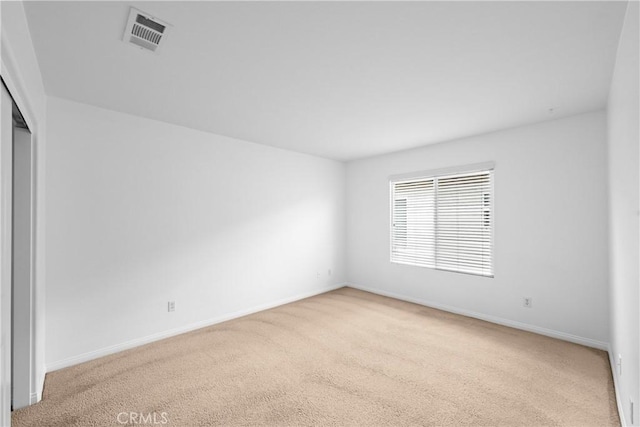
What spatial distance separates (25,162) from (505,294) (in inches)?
197

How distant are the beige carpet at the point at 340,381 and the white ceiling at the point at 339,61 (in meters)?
2.49

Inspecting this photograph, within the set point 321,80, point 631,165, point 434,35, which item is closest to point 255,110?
point 321,80

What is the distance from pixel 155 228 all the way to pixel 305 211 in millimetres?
2361

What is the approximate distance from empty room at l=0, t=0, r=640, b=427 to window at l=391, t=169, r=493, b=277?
0.10 ft

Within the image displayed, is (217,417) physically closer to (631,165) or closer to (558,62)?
(631,165)

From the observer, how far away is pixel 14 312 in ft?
6.99

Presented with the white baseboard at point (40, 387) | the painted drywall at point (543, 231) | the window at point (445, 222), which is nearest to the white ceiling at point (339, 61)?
the painted drywall at point (543, 231)

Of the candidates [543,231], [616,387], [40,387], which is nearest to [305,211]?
[543,231]

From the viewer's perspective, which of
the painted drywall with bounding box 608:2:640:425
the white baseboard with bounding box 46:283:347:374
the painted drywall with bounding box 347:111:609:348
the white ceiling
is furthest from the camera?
the painted drywall with bounding box 347:111:609:348

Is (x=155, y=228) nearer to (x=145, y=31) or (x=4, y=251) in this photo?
(x=4, y=251)

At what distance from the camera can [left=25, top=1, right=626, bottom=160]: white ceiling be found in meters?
1.66

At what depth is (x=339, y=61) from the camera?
2150 millimetres

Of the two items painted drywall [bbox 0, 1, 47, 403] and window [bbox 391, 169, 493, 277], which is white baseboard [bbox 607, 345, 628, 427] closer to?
window [bbox 391, 169, 493, 277]

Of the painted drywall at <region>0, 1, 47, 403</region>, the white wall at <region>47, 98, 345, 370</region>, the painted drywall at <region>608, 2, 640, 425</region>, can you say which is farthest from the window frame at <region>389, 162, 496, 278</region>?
the painted drywall at <region>0, 1, 47, 403</region>
